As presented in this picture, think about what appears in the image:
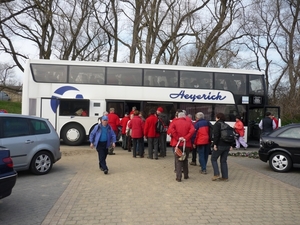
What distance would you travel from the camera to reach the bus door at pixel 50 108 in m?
15.3

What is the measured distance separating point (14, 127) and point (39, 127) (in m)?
0.77

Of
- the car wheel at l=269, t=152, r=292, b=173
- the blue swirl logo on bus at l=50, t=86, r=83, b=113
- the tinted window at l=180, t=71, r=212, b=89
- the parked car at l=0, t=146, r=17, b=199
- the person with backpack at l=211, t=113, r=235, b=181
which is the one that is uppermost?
the tinted window at l=180, t=71, r=212, b=89

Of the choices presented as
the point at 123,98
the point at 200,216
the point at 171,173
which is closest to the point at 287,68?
the point at 123,98

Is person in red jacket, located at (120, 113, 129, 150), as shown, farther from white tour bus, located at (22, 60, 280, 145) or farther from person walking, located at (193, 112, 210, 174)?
person walking, located at (193, 112, 210, 174)

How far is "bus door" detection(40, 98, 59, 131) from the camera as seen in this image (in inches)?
601

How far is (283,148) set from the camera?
964 cm

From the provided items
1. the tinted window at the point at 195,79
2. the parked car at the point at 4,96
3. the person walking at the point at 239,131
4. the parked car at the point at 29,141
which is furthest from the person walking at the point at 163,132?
the parked car at the point at 4,96

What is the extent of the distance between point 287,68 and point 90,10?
61.9 ft

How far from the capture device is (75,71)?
15594 millimetres

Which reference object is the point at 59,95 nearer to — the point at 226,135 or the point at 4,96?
the point at 226,135

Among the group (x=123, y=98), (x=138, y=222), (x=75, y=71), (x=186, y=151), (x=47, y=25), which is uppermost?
(x=47, y=25)

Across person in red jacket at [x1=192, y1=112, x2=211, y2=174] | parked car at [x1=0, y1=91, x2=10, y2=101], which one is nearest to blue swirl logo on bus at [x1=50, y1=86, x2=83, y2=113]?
person in red jacket at [x1=192, y1=112, x2=211, y2=174]

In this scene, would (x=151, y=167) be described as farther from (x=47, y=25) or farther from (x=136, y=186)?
(x=47, y=25)

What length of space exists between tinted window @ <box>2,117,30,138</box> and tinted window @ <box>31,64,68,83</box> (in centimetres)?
744
